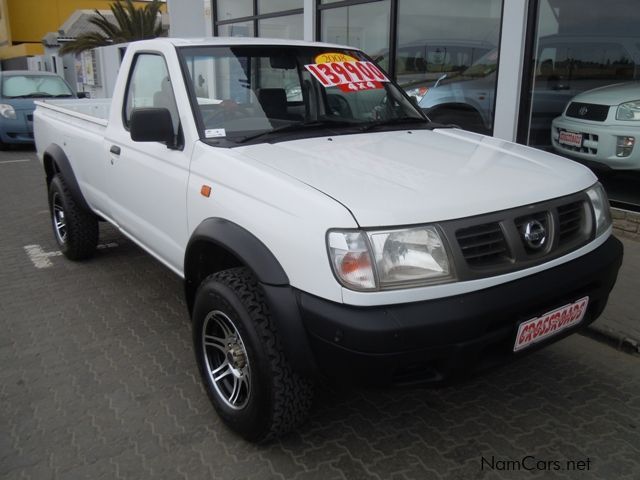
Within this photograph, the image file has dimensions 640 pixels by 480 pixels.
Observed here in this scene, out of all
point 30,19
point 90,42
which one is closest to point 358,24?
point 90,42

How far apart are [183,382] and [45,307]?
170 cm

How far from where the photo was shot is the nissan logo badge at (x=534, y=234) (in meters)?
2.41

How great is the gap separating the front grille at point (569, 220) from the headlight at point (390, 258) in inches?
27.2

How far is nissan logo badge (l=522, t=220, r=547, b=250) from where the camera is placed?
241cm

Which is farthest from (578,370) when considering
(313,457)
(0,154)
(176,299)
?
(0,154)

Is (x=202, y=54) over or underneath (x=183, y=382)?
over

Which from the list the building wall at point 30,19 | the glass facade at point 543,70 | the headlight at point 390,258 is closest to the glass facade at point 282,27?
the glass facade at point 543,70

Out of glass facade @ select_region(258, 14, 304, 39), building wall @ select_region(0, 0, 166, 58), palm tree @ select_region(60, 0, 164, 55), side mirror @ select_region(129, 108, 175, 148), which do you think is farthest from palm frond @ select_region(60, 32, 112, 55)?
side mirror @ select_region(129, 108, 175, 148)

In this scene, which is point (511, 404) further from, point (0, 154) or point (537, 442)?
point (0, 154)

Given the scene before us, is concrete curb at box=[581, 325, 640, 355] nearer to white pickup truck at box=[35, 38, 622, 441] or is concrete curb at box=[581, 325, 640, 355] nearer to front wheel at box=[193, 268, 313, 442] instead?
white pickup truck at box=[35, 38, 622, 441]

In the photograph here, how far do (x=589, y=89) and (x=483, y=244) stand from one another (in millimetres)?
4534

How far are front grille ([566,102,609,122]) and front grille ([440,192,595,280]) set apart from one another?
362 centimetres

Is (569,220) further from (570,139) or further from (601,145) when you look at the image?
(570,139)

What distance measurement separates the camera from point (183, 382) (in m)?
3.28
